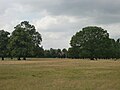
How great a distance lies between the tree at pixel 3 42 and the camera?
392 ft

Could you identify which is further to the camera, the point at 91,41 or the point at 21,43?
the point at 91,41

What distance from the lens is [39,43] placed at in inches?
4815

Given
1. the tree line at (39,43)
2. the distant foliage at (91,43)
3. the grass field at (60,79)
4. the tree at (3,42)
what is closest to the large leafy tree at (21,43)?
the tree line at (39,43)

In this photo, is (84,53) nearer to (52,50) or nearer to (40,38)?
(40,38)

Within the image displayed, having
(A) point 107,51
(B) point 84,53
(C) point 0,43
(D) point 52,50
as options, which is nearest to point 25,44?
(C) point 0,43

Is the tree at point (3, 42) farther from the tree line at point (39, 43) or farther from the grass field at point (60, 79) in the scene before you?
the grass field at point (60, 79)

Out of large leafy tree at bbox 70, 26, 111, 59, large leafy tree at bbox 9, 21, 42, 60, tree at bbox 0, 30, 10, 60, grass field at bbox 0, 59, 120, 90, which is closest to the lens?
grass field at bbox 0, 59, 120, 90

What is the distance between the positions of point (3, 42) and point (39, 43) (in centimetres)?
1314

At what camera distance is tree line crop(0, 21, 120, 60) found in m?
110

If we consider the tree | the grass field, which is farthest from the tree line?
the grass field

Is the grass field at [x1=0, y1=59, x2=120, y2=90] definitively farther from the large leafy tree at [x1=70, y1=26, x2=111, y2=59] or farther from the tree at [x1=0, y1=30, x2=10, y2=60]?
the large leafy tree at [x1=70, y1=26, x2=111, y2=59]

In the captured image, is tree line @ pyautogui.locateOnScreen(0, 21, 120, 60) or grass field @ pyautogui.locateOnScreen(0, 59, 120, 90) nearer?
grass field @ pyautogui.locateOnScreen(0, 59, 120, 90)

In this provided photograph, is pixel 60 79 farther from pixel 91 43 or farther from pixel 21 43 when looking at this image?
pixel 91 43

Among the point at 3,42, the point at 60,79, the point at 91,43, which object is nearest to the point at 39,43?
the point at 3,42
